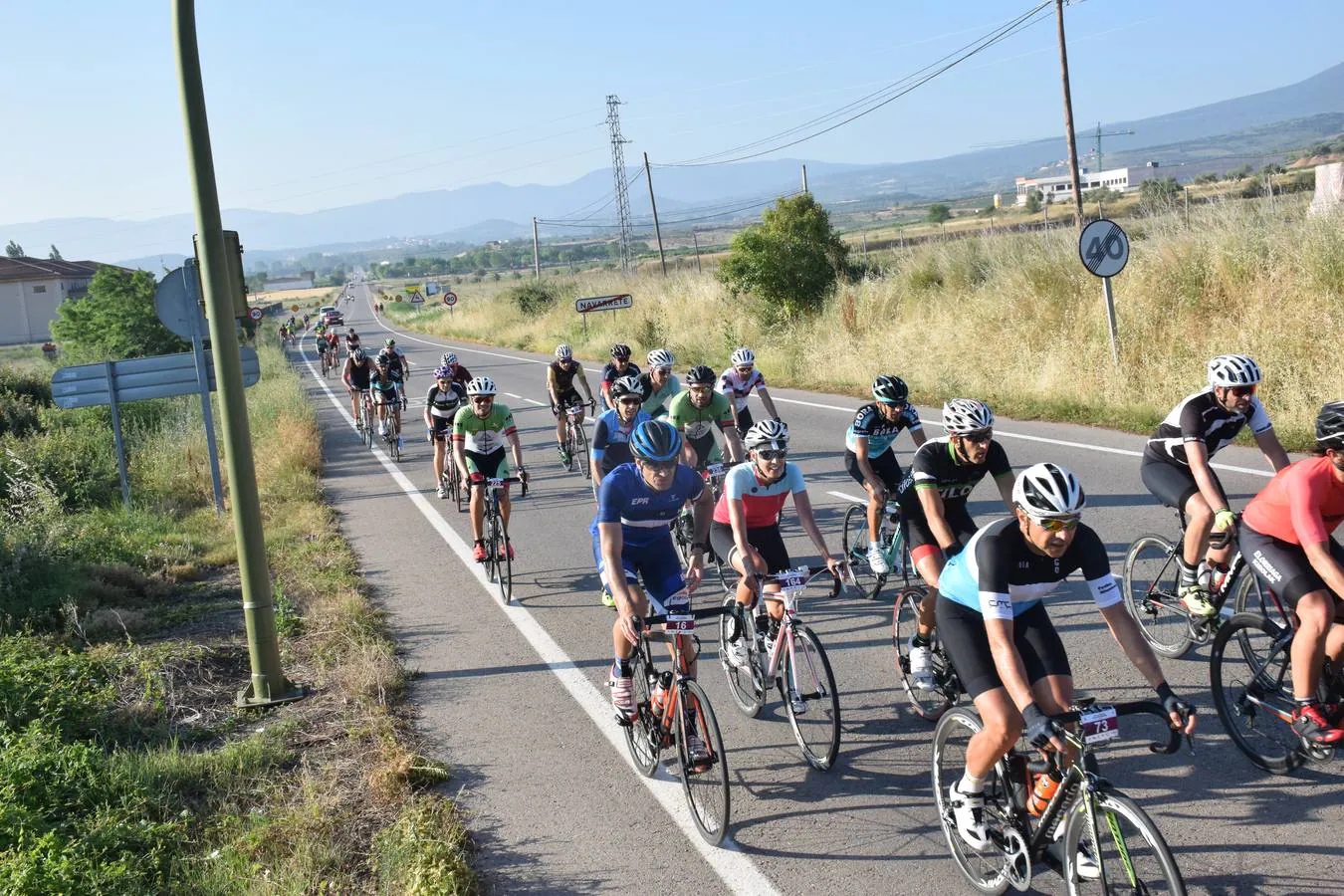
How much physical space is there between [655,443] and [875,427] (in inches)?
141

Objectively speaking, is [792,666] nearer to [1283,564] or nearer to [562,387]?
[1283,564]

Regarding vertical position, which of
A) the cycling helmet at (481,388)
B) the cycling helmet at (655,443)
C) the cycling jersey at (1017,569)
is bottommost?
the cycling jersey at (1017,569)

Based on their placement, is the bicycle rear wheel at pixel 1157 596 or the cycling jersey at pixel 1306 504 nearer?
the cycling jersey at pixel 1306 504

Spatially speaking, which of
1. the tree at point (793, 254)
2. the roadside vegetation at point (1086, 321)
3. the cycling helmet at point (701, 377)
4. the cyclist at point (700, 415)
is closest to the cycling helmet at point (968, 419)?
the cyclist at point (700, 415)

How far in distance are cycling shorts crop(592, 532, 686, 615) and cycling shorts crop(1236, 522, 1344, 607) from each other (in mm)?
2915

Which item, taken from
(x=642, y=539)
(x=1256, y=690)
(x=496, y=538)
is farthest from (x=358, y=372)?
(x=1256, y=690)

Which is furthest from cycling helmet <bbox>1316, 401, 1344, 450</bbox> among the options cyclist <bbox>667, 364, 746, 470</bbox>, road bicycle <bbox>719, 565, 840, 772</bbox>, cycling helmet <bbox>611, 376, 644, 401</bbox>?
cycling helmet <bbox>611, 376, 644, 401</bbox>

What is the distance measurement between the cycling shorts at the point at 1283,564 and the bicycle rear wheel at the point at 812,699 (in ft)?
7.16

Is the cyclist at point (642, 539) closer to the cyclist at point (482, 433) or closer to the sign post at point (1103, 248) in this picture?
the cyclist at point (482, 433)

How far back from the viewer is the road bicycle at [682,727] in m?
5.08

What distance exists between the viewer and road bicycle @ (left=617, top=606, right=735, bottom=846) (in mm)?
5082

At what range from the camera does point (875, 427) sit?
888 centimetres

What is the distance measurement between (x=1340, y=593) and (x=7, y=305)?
101 m

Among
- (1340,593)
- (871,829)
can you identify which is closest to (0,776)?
(871,829)
